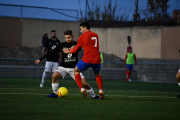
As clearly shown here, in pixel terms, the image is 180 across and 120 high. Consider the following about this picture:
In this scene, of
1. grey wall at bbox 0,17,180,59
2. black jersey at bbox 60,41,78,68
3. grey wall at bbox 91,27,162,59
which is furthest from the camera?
grey wall at bbox 91,27,162,59

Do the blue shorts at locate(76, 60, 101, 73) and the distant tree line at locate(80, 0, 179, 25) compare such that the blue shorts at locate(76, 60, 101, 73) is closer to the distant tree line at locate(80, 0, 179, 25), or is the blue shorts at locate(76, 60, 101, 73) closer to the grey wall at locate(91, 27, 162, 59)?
the grey wall at locate(91, 27, 162, 59)

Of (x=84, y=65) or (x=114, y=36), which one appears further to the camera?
(x=114, y=36)

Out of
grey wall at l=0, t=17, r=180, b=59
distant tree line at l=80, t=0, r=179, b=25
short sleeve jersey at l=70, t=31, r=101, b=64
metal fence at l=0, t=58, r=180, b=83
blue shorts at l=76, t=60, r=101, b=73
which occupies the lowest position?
metal fence at l=0, t=58, r=180, b=83

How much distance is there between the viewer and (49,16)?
103ft

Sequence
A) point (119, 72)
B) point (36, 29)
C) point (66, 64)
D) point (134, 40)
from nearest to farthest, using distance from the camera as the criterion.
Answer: point (66, 64), point (119, 72), point (134, 40), point (36, 29)

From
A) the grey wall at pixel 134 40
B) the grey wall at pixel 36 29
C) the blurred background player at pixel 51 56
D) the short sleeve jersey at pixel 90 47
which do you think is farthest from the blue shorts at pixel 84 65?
the grey wall at pixel 36 29

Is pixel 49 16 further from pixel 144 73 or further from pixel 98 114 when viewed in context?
pixel 98 114

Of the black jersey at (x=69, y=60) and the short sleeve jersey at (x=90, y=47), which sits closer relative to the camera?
the short sleeve jersey at (x=90, y=47)

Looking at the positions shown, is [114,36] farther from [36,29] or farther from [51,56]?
[51,56]

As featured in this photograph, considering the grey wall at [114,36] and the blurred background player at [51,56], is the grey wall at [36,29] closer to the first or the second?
the grey wall at [114,36]

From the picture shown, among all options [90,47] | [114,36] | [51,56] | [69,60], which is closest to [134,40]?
[114,36]

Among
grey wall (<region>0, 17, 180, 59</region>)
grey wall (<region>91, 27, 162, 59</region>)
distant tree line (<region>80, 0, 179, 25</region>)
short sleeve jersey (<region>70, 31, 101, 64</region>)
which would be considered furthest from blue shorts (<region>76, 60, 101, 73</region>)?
distant tree line (<region>80, 0, 179, 25</region>)

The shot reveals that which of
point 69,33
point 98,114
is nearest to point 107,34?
point 69,33

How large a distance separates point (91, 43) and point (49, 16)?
927 inches
